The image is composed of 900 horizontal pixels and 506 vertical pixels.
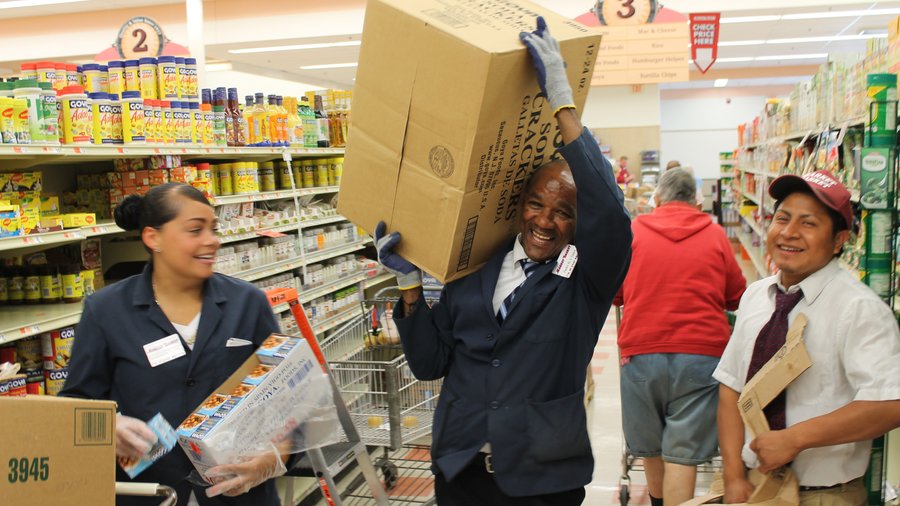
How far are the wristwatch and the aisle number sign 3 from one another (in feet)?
16.4

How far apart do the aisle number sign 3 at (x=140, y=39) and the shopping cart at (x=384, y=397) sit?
18.6 ft

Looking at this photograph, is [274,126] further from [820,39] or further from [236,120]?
[820,39]

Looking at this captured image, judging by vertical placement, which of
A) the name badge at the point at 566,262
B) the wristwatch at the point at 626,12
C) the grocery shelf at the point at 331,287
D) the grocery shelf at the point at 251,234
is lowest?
the grocery shelf at the point at 331,287

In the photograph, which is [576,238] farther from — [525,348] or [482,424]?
[482,424]

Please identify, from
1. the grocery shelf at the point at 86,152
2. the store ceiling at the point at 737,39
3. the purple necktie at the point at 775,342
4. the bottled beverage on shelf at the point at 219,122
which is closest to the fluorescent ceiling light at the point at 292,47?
the store ceiling at the point at 737,39

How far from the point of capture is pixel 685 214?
4102 mm

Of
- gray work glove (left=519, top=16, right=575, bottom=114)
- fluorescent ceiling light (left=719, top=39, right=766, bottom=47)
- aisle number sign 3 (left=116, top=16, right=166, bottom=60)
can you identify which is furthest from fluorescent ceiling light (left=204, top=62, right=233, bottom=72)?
gray work glove (left=519, top=16, right=575, bottom=114)

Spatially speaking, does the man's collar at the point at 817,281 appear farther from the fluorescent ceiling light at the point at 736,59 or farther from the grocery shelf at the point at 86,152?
the fluorescent ceiling light at the point at 736,59

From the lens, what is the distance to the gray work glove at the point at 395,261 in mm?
2363

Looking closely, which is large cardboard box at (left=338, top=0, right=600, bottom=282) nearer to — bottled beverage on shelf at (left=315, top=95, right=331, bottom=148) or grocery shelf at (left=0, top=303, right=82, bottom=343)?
grocery shelf at (left=0, top=303, right=82, bottom=343)

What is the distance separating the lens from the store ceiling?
12930mm

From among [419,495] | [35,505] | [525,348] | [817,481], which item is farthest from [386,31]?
[419,495]

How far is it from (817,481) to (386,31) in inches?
66.1

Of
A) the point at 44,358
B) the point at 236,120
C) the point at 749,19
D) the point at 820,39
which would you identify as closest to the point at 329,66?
the point at 749,19
